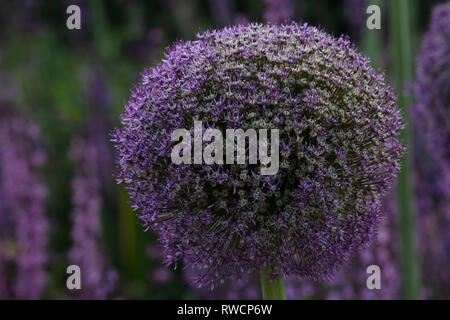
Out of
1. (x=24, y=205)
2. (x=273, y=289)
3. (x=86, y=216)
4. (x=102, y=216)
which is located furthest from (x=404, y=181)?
(x=102, y=216)

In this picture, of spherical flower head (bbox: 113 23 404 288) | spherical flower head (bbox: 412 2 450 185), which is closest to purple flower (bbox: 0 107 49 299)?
spherical flower head (bbox: 113 23 404 288)

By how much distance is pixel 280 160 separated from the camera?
6.09 ft

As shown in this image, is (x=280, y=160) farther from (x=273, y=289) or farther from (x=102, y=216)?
(x=102, y=216)

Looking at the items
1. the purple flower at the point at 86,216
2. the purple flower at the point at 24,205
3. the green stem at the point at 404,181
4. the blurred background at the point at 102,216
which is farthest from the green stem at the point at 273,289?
the purple flower at the point at 24,205

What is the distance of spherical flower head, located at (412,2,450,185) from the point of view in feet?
9.80

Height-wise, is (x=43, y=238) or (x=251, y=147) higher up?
(x=251, y=147)

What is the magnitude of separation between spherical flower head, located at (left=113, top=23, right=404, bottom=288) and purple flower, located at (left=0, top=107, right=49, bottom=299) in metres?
2.43

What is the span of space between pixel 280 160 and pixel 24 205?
298 centimetres

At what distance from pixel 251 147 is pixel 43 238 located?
9.40ft

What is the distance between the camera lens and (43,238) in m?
4.19
